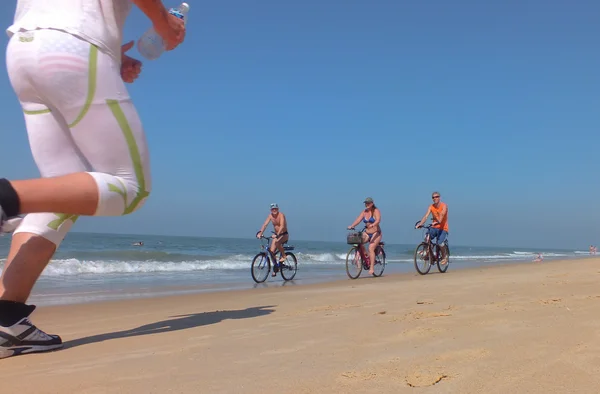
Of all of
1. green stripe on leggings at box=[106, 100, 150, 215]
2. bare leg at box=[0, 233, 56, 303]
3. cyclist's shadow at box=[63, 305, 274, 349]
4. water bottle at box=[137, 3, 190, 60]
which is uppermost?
water bottle at box=[137, 3, 190, 60]

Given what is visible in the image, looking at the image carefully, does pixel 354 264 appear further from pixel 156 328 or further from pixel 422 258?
pixel 156 328

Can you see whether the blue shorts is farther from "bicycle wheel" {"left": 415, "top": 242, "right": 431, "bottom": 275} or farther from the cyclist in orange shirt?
"bicycle wheel" {"left": 415, "top": 242, "right": 431, "bottom": 275}

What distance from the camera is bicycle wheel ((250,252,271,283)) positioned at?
37.7 ft

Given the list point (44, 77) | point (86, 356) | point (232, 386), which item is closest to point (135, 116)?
point (44, 77)

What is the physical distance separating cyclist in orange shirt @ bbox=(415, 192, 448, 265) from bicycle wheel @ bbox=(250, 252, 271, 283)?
3.51 meters

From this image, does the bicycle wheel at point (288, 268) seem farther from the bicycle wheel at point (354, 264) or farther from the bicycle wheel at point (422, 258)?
the bicycle wheel at point (422, 258)

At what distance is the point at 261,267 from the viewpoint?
11555 millimetres

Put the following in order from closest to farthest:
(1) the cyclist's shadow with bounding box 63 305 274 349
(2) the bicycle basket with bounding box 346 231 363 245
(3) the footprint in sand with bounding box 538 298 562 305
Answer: (1) the cyclist's shadow with bounding box 63 305 274 349, (3) the footprint in sand with bounding box 538 298 562 305, (2) the bicycle basket with bounding box 346 231 363 245

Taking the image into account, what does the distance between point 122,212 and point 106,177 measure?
191 mm

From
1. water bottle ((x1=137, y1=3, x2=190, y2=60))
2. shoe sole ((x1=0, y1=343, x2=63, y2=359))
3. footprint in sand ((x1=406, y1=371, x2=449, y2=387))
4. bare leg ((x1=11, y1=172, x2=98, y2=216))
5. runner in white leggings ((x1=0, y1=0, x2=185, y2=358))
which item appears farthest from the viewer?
water bottle ((x1=137, y1=3, x2=190, y2=60))

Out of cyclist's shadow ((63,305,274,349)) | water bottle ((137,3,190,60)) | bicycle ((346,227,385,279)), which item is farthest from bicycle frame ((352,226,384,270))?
water bottle ((137,3,190,60))

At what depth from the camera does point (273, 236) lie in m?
12.0

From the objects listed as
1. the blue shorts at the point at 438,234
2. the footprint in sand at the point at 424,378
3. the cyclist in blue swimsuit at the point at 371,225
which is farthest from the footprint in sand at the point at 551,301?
the blue shorts at the point at 438,234

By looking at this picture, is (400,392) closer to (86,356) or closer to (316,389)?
(316,389)
